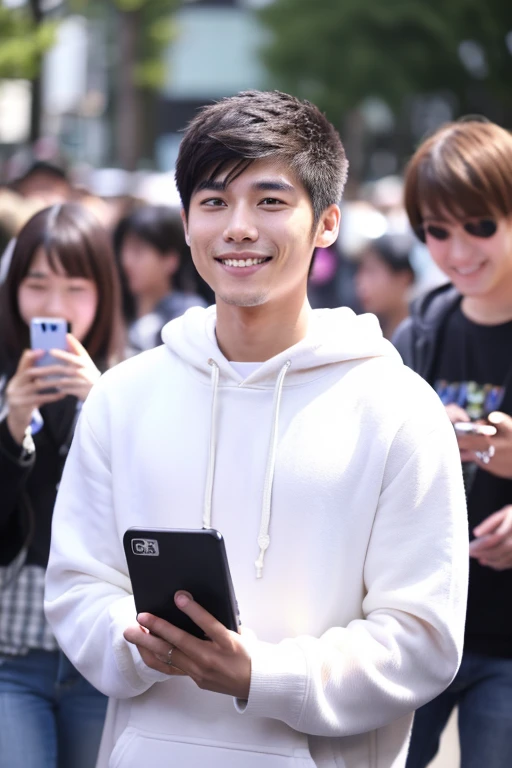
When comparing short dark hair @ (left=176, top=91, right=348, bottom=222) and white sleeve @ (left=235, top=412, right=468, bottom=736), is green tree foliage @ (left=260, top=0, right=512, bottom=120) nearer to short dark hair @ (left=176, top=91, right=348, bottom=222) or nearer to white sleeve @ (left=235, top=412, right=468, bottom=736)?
short dark hair @ (left=176, top=91, right=348, bottom=222)

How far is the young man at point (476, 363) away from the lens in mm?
3570

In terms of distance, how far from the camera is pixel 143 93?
35.9m

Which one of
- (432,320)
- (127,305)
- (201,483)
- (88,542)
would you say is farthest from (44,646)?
(127,305)

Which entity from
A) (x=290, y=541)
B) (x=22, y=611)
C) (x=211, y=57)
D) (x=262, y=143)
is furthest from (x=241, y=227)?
(x=211, y=57)

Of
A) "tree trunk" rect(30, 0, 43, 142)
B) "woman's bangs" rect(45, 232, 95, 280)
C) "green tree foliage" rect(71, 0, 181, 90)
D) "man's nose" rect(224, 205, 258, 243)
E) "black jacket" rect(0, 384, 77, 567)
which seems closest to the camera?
"man's nose" rect(224, 205, 258, 243)

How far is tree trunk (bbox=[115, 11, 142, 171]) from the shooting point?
1203 inches

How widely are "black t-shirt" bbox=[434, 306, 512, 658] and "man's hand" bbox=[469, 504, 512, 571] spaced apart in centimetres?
21

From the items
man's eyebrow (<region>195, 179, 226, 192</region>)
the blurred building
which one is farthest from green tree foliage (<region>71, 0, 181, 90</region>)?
the blurred building

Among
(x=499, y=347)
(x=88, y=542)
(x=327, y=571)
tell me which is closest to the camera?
(x=327, y=571)

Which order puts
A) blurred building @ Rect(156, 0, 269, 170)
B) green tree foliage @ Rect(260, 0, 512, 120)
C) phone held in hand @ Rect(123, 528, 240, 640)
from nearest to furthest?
phone held in hand @ Rect(123, 528, 240, 640) → green tree foliage @ Rect(260, 0, 512, 120) → blurred building @ Rect(156, 0, 269, 170)

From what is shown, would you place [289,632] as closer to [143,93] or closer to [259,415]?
[259,415]

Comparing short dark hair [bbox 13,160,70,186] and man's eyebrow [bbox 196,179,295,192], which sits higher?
man's eyebrow [bbox 196,179,295,192]

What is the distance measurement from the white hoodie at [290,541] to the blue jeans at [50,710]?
21.2 inches

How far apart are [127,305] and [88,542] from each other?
13.3ft
